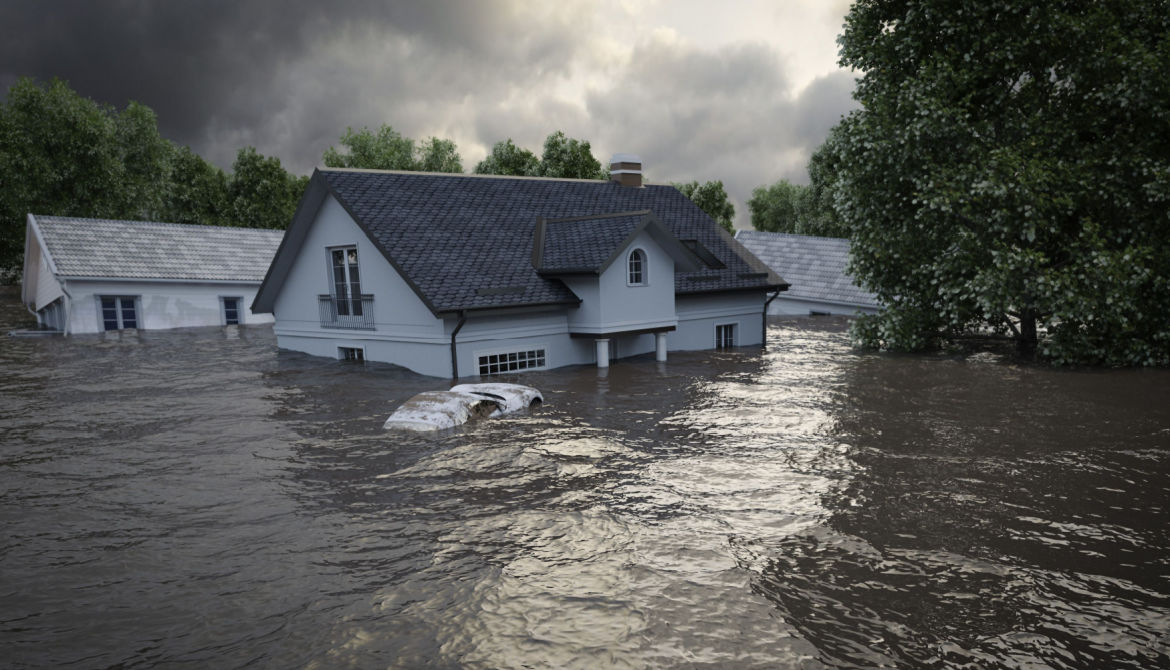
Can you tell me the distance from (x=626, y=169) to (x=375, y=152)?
Result: 177 feet

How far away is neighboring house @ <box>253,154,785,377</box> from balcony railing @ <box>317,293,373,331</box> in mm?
59

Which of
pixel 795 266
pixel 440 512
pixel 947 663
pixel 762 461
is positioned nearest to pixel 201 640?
pixel 440 512

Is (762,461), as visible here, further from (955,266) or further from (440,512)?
(955,266)

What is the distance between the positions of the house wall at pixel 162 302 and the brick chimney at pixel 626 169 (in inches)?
734

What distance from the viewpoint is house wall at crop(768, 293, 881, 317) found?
124ft

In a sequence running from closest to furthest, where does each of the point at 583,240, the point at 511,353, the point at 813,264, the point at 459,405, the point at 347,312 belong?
the point at 459,405
the point at 511,353
the point at 583,240
the point at 347,312
the point at 813,264

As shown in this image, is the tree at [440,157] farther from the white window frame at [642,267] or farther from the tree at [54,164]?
the white window frame at [642,267]

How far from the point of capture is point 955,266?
813 inches

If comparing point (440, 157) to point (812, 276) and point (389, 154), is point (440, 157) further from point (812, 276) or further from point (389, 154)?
point (812, 276)

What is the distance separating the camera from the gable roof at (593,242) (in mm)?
20750

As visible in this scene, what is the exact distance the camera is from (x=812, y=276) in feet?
132

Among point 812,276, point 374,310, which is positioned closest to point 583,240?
point 374,310

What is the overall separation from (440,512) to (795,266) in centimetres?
3508

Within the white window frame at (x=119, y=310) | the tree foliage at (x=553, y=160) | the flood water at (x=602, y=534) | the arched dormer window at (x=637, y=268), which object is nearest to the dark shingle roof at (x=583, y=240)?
the arched dormer window at (x=637, y=268)
